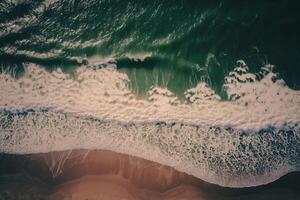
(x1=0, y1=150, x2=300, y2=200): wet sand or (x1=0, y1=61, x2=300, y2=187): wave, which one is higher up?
(x1=0, y1=61, x2=300, y2=187): wave

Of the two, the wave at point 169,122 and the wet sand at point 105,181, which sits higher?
the wave at point 169,122

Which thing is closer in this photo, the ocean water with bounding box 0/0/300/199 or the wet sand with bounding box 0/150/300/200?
the wet sand with bounding box 0/150/300/200

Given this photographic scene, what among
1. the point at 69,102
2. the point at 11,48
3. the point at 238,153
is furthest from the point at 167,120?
the point at 11,48

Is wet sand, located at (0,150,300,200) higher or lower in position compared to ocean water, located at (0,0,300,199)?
lower

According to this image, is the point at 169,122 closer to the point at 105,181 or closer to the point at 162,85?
the point at 162,85

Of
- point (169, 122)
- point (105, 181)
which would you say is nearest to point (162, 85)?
point (169, 122)
